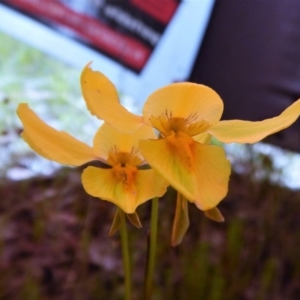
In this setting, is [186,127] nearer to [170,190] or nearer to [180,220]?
[180,220]

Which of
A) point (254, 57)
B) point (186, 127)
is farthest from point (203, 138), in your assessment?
point (254, 57)

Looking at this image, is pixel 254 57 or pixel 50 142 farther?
pixel 254 57

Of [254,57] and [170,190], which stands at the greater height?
[254,57]

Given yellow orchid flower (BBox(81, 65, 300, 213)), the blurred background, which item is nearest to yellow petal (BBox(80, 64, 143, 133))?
yellow orchid flower (BBox(81, 65, 300, 213))

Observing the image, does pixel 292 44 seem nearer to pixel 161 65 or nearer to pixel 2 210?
pixel 161 65

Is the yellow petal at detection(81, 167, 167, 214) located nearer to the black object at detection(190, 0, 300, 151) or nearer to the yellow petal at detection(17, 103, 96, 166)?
the yellow petal at detection(17, 103, 96, 166)

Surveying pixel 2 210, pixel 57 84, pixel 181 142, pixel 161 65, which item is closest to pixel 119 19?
pixel 161 65

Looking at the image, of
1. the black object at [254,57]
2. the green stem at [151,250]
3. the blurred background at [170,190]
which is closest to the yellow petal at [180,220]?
the green stem at [151,250]
